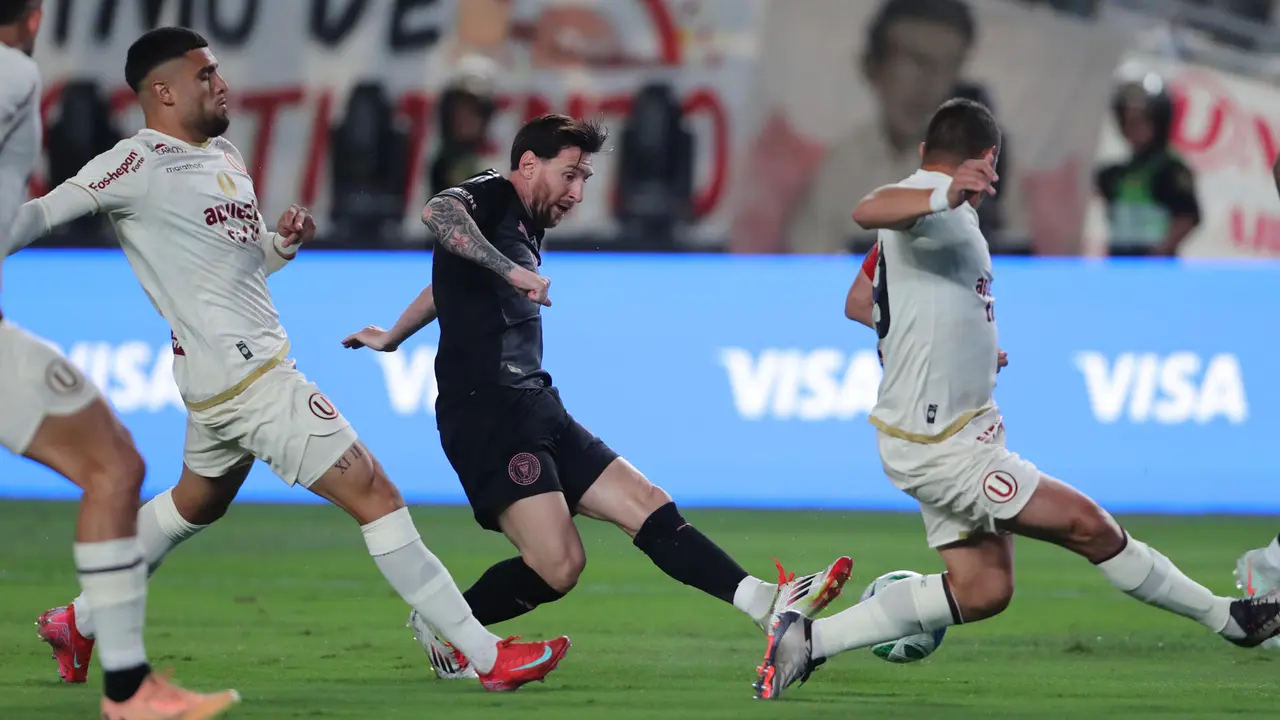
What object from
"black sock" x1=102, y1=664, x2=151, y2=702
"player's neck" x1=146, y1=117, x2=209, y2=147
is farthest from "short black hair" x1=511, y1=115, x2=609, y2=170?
"black sock" x1=102, y1=664, x2=151, y2=702

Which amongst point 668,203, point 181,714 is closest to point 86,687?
point 181,714

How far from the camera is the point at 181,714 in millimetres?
4730

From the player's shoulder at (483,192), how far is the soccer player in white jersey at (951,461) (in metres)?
1.33

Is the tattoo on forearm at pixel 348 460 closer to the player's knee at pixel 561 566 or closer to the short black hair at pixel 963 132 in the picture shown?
the player's knee at pixel 561 566

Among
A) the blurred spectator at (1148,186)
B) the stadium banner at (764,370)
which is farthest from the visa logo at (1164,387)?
the blurred spectator at (1148,186)

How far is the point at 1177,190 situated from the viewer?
1340 centimetres

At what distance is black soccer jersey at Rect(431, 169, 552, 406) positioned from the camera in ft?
20.4

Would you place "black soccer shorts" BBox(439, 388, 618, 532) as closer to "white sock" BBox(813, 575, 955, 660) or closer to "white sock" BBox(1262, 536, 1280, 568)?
"white sock" BBox(813, 575, 955, 660)

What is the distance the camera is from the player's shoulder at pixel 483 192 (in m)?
6.14

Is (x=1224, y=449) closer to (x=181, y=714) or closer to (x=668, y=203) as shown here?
(x=668, y=203)

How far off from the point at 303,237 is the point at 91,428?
4.19 ft

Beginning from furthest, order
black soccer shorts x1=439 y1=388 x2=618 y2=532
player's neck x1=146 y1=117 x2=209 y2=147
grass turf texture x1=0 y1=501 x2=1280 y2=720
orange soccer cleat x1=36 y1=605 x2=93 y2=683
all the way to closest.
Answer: black soccer shorts x1=439 y1=388 x2=618 y2=532
orange soccer cleat x1=36 y1=605 x2=93 y2=683
player's neck x1=146 y1=117 x2=209 y2=147
grass turf texture x1=0 y1=501 x2=1280 y2=720

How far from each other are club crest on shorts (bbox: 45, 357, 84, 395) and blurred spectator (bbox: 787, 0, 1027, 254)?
10.0 m

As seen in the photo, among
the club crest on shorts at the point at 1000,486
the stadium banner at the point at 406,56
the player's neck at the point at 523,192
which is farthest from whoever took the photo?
the stadium banner at the point at 406,56
